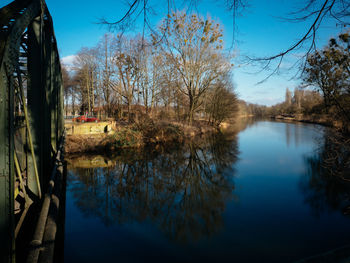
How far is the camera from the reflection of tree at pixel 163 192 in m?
7.11

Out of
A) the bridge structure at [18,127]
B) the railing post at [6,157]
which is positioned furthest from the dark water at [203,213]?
the railing post at [6,157]

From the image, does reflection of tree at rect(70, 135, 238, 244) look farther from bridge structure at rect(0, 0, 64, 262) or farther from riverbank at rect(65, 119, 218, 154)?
bridge structure at rect(0, 0, 64, 262)

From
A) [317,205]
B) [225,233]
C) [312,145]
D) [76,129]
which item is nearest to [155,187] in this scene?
[225,233]

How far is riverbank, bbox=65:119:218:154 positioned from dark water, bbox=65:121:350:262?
3.26 metres

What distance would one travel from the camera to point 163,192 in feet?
31.1

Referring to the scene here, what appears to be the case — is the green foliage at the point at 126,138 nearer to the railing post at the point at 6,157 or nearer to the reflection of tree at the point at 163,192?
the reflection of tree at the point at 163,192

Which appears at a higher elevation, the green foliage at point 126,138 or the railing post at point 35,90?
the railing post at point 35,90

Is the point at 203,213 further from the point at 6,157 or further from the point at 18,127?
the point at 6,157

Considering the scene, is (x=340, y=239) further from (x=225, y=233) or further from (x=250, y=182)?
(x=250, y=182)

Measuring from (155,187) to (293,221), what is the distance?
559cm

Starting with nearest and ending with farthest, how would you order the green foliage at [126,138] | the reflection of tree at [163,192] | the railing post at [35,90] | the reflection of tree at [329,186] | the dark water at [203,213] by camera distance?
the railing post at [35,90] < the dark water at [203,213] < the reflection of tree at [163,192] < the reflection of tree at [329,186] < the green foliage at [126,138]

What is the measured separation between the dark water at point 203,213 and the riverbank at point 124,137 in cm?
326

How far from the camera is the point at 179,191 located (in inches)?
379

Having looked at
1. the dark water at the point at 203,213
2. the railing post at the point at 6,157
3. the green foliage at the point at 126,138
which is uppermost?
the railing post at the point at 6,157
